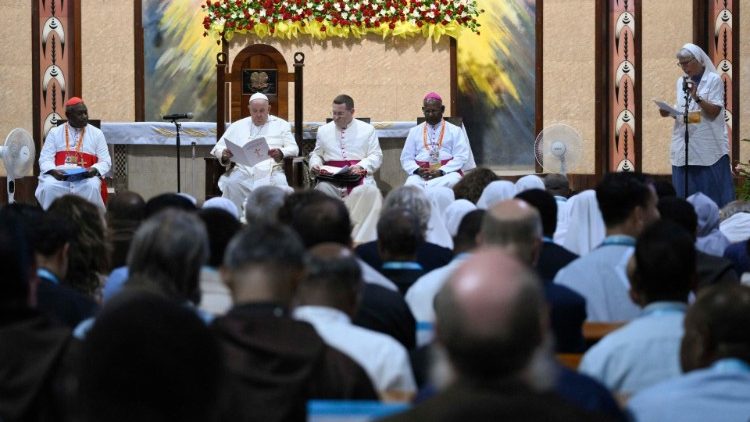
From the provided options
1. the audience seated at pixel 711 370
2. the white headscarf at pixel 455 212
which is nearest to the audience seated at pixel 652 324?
the audience seated at pixel 711 370

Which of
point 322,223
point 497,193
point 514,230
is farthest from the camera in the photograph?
point 497,193

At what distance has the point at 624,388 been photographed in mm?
3887

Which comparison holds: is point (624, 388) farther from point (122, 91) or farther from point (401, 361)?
point (122, 91)

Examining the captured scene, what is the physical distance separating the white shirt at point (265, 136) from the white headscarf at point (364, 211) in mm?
3423

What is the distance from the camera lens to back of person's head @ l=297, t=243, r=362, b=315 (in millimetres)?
3812

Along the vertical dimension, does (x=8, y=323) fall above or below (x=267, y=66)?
below

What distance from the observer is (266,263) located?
3365mm

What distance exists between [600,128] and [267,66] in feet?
15.3

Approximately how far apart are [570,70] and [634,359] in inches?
517

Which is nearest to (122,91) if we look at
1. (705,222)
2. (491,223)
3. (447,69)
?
(447,69)

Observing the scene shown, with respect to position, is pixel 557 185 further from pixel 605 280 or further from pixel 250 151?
pixel 605 280

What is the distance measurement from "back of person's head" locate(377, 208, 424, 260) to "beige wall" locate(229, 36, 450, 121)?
1077 centimetres

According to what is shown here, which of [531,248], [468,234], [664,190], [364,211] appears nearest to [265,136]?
[364,211]

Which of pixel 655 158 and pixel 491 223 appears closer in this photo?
pixel 491 223
